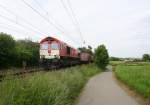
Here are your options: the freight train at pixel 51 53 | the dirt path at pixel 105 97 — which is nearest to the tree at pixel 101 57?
the freight train at pixel 51 53

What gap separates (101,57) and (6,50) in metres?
41.7

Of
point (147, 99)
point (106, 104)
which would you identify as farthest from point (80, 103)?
point (147, 99)

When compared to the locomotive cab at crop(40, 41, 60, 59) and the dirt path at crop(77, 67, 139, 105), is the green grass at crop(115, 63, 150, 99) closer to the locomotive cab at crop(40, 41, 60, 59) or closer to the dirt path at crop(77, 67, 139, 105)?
the dirt path at crop(77, 67, 139, 105)

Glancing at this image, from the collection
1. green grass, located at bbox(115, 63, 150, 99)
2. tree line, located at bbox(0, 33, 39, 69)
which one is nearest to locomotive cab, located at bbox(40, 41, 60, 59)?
green grass, located at bbox(115, 63, 150, 99)

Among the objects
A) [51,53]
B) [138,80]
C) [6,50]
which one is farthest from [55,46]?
[6,50]

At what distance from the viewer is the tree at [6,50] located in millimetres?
46031

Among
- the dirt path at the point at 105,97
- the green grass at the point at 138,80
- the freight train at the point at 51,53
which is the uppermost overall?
the freight train at the point at 51,53

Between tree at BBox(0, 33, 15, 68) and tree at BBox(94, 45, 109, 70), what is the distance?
38.4m

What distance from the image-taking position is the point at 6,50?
48375 millimetres

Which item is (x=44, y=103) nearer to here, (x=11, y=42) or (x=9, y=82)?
(x=9, y=82)

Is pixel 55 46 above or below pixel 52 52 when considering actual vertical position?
above

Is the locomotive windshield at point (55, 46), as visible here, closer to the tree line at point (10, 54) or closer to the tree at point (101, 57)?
the tree line at point (10, 54)

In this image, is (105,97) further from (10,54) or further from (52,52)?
(10,54)

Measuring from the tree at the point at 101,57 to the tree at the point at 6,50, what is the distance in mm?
38422
